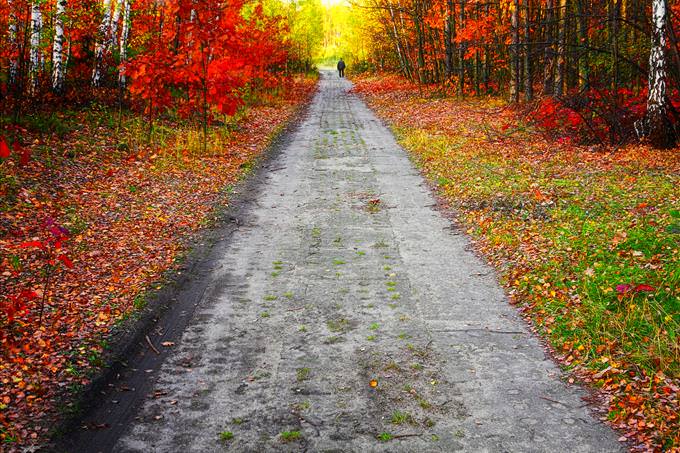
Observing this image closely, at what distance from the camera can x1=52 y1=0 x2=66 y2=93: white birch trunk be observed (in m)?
14.3

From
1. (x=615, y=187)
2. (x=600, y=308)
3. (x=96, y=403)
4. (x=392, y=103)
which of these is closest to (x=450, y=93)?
(x=392, y=103)

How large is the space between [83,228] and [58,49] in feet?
27.9

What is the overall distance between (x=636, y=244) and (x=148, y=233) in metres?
7.22

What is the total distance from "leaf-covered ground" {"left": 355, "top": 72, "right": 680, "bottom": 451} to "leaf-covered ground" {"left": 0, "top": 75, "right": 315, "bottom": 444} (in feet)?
15.5

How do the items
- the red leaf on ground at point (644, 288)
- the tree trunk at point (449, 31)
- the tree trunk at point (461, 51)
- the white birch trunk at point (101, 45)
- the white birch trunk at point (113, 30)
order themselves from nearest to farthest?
the red leaf on ground at point (644, 288)
the white birch trunk at point (101, 45)
the white birch trunk at point (113, 30)
the tree trunk at point (461, 51)
the tree trunk at point (449, 31)

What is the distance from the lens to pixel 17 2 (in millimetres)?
12492

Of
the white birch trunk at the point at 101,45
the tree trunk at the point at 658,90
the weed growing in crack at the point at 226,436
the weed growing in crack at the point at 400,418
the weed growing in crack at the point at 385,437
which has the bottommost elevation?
the weed growing in crack at the point at 226,436

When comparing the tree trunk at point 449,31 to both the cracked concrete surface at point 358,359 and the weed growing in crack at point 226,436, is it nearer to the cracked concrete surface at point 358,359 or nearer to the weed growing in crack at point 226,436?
the cracked concrete surface at point 358,359

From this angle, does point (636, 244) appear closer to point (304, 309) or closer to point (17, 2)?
point (304, 309)

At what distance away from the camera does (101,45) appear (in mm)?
18375

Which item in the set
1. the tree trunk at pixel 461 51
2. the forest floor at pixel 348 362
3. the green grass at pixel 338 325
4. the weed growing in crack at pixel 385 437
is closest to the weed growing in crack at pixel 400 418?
the forest floor at pixel 348 362

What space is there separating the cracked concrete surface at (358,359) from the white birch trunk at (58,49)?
9255 millimetres

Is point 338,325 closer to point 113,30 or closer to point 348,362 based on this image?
point 348,362

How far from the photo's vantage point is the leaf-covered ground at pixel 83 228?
16.9ft
